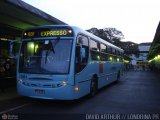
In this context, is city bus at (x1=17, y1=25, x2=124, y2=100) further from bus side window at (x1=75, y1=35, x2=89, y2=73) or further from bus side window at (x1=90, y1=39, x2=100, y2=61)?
bus side window at (x1=90, y1=39, x2=100, y2=61)

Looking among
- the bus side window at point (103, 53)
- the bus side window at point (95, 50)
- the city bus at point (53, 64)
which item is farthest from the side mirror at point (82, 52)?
the bus side window at point (103, 53)

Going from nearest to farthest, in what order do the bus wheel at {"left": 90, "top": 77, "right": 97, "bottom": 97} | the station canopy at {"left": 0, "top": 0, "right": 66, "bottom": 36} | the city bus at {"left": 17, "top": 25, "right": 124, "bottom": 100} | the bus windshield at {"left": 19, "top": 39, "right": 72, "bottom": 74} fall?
1. the city bus at {"left": 17, "top": 25, "right": 124, "bottom": 100}
2. the bus windshield at {"left": 19, "top": 39, "right": 72, "bottom": 74}
3. the bus wheel at {"left": 90, "top": 77, "right": 97, "bottom": 97}
4. the station canopy at {"left": 0, "top": 0, "right": 66, "bottom": 36}

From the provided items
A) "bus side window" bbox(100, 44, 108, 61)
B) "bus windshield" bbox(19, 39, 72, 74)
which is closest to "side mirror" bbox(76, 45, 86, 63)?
"bus windshield" bbox(19, 39, 72, 74)

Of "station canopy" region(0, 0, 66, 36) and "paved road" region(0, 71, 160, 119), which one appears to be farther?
"station canopy" region(0, 0, 66, 36)

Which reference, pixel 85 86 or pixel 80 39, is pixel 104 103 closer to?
pixel 85 86

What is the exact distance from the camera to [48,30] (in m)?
9.62

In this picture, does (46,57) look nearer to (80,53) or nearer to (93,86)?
(80,53)

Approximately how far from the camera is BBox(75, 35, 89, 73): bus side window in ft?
30.6

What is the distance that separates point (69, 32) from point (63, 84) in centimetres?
187

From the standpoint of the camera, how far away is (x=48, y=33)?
376 inches

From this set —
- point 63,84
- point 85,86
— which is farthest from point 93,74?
point 63,84

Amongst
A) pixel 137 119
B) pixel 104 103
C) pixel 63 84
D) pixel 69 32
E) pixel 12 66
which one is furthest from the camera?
pixel 12 66

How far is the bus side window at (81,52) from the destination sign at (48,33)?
50 cm

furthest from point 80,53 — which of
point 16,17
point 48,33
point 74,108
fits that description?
point 16,17
